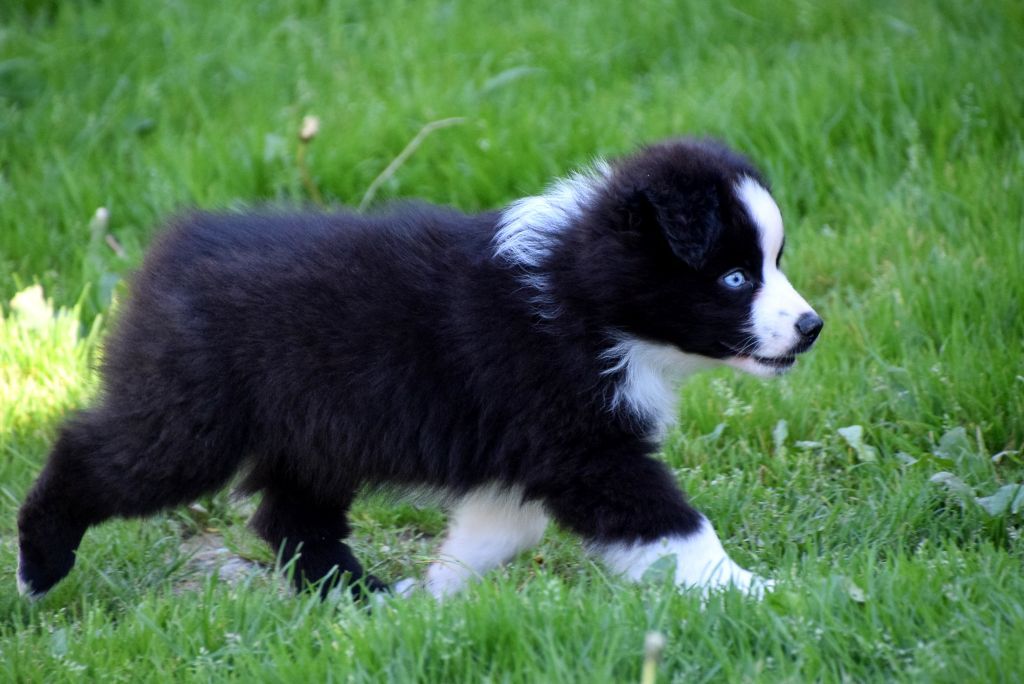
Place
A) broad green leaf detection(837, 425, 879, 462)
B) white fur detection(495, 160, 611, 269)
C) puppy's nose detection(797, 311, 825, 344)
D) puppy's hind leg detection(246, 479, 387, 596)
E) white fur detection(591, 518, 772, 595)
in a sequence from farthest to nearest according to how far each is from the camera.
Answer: broad green leaf detection(837, 425, 879, 462)
puppy's hind leg detection(246, 479, 387, 596)
white fur detection(495, 160, 611, 269)
puppy's nose detection(797, 311, 825, 344)
white fur detection(591, 518, 772, 595)

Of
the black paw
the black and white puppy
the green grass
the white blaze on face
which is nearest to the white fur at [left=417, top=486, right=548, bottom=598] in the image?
the black and white puppy

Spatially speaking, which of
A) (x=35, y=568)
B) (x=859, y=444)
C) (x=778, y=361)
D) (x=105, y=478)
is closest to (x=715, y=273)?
(x=778, y=361)

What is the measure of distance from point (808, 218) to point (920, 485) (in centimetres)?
192

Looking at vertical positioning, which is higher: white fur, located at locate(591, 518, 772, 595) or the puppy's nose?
the puppy's nose

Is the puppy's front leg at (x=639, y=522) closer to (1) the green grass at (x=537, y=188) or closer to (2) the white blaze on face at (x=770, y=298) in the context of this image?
(1) the green grass at (x=537, y=188)

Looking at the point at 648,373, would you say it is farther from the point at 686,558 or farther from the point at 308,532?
the point at 308,532

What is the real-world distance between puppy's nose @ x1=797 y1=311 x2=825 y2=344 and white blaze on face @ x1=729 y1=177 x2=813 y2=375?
0.01 metres

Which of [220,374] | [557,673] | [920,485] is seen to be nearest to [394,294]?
[220,374]

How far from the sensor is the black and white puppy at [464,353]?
3.50 metres

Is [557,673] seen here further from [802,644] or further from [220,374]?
[220,374]

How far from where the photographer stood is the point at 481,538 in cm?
395

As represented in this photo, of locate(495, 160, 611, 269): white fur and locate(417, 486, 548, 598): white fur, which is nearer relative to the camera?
locate(495, 160, 611, 269): white fur

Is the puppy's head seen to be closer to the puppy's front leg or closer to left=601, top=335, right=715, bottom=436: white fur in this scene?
left=601, top=335, right=715, bottom=436: white fur

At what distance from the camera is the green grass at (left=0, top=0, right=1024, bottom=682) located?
9.91 ft
